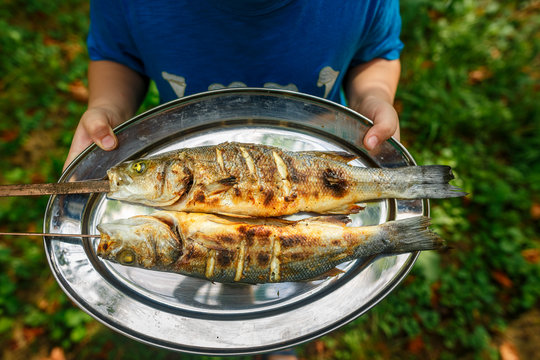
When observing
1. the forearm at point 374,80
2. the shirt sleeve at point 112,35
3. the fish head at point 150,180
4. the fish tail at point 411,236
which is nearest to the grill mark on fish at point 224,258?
the fish head at point 150,180

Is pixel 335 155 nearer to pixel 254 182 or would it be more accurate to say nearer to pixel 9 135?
pixel 254 182

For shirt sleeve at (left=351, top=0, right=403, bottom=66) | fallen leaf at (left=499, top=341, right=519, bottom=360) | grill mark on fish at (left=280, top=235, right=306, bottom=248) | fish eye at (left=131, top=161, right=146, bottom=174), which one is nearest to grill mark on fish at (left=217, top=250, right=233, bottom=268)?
grill mark on fish at (left=280, top=235, right=306, bottom=248)

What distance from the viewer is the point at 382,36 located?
9.18 feet

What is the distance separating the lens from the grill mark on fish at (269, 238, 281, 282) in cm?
230

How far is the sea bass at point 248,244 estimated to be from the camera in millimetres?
2264

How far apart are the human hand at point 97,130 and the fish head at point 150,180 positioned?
1.00 ft

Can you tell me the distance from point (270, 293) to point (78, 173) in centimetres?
197

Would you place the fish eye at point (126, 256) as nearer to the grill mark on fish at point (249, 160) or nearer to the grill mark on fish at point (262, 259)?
the grill mark on fish at point (262, 259)

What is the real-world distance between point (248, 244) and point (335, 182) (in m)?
0.90

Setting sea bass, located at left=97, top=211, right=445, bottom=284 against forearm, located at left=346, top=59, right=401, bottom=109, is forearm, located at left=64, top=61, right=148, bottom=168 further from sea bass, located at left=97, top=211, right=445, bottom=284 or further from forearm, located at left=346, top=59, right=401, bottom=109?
forearm, located at left=346, top=59, right=401, bottom=109

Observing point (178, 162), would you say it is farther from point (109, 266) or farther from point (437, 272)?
point (437, 272)

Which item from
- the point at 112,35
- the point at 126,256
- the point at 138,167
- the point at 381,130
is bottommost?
the point at 126,256

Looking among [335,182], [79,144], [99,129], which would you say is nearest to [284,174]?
[335,182]

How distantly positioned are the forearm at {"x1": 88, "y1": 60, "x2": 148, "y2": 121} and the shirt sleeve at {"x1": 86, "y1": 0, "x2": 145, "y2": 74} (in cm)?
8
